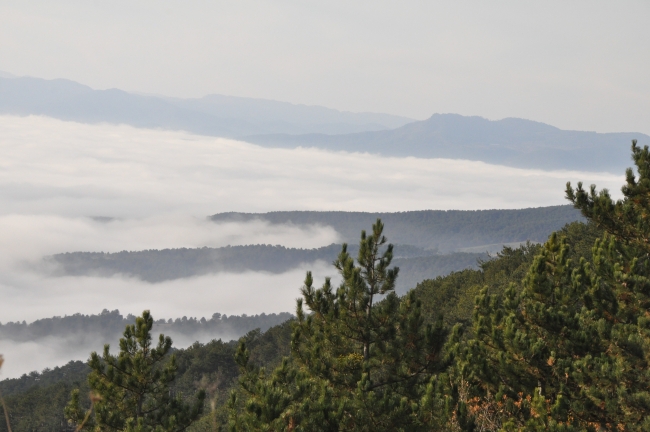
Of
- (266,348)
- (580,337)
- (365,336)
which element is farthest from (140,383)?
(266,348)

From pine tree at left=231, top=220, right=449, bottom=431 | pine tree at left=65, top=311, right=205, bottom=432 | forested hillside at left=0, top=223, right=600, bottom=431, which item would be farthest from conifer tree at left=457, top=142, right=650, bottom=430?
forested hillside at left=0, top=223, right=600, bottom=431

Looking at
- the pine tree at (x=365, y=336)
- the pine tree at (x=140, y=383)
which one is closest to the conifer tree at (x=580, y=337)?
the pine tree at (x=365, y=336)

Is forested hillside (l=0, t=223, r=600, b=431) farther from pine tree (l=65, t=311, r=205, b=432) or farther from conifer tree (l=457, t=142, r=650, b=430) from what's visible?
pine tree (l=65, t=311, r=205, b=432)

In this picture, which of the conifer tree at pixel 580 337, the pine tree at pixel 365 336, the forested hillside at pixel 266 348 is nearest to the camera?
the conifer tree at pixel 580 337

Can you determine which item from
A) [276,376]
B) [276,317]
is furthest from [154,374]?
[276,317]

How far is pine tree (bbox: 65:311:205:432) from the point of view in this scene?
1447 cm

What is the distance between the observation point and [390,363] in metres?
13.2

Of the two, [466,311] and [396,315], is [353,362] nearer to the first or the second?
[396,315]

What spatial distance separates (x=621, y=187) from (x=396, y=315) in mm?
5758

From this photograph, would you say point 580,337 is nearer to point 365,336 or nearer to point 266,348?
point 365,336

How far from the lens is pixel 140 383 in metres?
14.7

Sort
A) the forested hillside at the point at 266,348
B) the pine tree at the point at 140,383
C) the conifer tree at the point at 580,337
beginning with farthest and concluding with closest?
the forested hillside at the point at 266,348 < the pine tree at the point at 140,383 < the conifer tree at the point at 580,337

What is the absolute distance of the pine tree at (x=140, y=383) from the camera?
47.5 feet

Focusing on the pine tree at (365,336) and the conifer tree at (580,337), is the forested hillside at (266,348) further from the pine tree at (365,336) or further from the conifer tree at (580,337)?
the pine tree at (365,336)
